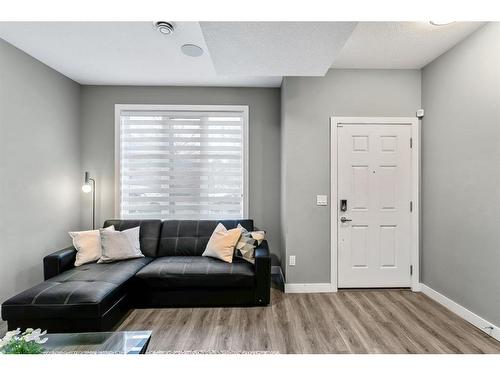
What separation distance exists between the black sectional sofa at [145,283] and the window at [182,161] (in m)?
0.34

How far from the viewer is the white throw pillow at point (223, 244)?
Result: 3.04m

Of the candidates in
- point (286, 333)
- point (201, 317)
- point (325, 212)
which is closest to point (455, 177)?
point (325, 212)

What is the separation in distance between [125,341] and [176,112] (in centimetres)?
293

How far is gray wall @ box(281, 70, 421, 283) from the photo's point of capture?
322 centimetres

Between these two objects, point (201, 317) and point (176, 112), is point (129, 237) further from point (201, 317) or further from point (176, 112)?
point (176, 112)

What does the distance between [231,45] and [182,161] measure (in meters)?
1.96

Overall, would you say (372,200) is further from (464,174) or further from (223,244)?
(223,244)

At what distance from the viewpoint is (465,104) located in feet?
8.40

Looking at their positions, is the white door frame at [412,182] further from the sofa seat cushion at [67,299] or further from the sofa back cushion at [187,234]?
the sofa seat cushion at [67,299]

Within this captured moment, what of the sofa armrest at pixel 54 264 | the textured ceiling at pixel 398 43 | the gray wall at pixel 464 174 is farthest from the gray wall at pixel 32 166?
the gray wall at pixel 464 174

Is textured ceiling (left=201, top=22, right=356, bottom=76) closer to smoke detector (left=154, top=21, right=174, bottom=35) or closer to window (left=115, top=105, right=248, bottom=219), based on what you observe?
smoke detector (left=154, top=21, right=174, bottom=35)

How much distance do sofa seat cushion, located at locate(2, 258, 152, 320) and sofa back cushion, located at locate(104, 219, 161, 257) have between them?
2.64 feet

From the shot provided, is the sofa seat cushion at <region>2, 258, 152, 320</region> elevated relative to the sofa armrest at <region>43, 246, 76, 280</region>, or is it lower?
lower

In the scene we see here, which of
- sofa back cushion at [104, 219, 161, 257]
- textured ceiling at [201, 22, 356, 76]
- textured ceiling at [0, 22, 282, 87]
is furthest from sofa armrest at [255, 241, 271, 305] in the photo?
textured ceiling at [0, 22, 282, 87]
